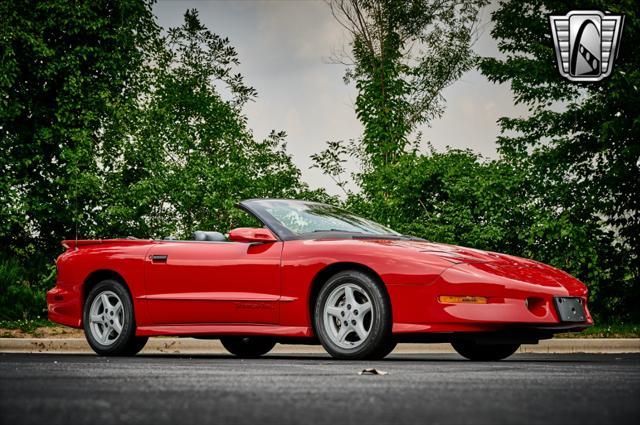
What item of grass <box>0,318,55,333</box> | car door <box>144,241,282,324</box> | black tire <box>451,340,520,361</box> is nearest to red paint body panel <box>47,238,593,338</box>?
car door <box>144,241,282,324</box>

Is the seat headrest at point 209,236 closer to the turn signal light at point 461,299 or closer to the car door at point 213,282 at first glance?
the car door at point 213,282

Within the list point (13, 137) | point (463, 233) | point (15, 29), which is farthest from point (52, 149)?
point (463, 233)

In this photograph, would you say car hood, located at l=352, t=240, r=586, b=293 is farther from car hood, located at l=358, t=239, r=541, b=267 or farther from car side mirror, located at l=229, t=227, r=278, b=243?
car side mirror, located at l=229, t=227, r=278, b=243

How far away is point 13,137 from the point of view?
22.5 meters

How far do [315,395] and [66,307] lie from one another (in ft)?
19.1

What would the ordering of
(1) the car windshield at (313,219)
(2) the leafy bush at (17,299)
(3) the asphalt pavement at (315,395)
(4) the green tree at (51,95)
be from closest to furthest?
(3) the asphalt pavement at (315,395) → (1) the car windshield at (313,219) → (2) the leafy bush at (17,299) → (4) the green tree at (51,95)

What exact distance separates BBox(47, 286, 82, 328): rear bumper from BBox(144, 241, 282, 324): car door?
0.99 metres

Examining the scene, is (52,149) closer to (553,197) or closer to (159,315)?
(553,197)

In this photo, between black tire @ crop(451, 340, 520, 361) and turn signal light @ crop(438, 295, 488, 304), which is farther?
black tire @ crop(451, 340, 520, 361)

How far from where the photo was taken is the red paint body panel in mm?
7992

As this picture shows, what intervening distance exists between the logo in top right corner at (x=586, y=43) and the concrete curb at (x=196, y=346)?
8.79 meters

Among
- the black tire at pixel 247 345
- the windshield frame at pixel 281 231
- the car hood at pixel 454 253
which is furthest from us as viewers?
the black tire at pixel 247 345

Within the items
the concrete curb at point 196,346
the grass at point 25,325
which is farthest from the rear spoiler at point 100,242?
the grass at point 25,325

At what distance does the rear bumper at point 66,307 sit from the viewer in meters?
10.1
